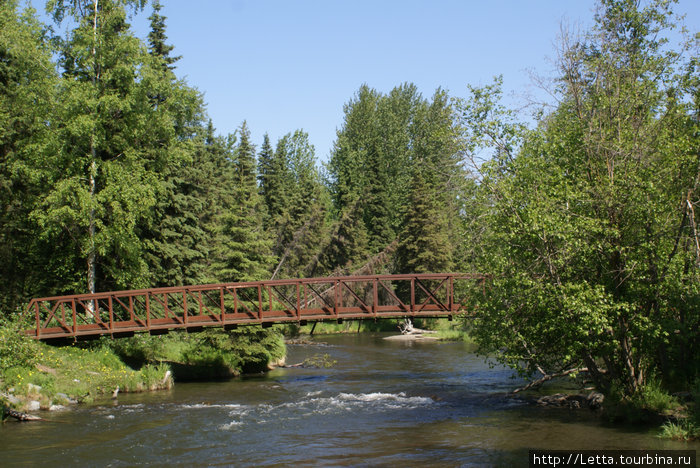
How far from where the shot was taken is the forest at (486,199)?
49.7 ft

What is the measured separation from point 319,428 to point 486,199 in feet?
24.7

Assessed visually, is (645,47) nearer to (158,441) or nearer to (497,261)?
(497,261)

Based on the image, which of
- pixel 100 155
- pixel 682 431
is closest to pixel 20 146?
pixel 100 155

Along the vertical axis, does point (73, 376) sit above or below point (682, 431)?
above

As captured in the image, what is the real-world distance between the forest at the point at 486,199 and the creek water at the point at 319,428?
202 centimetres

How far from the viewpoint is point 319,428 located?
16.5 metres

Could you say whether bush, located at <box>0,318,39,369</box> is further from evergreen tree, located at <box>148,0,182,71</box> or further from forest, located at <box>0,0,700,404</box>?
evergreen tree, located at <box>148,0,182,71</box>

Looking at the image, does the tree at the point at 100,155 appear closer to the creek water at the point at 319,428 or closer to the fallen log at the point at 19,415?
the creek water at the point at 319,428

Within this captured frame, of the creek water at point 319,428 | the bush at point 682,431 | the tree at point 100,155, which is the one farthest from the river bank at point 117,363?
the bush at point 682,431

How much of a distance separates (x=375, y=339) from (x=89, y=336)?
21770mm

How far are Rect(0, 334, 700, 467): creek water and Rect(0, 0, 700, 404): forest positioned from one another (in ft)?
6.64

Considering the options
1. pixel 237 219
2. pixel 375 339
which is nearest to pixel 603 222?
pixel 237 219

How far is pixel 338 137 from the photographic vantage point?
72.4 m

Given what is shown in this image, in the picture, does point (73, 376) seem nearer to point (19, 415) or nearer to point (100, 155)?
point (19, 415)
